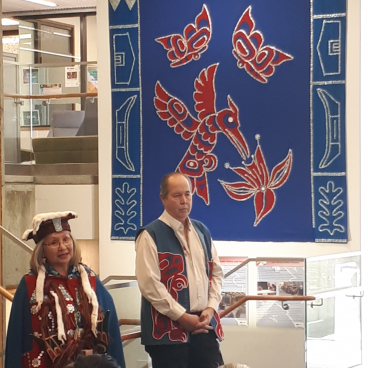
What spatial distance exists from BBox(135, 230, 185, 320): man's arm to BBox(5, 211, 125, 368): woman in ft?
1.62

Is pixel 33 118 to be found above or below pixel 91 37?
below

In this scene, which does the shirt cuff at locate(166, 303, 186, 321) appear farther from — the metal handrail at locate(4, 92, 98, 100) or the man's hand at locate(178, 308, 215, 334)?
the metal handrail at locate(4, 92, 98, 100)

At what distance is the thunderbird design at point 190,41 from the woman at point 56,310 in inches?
122

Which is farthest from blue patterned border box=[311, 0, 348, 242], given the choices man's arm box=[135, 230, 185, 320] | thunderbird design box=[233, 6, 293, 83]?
man's arm box=[135, 230, 185, 320]

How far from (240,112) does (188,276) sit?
2.39 meters

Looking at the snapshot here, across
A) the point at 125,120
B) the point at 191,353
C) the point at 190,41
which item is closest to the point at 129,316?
the point at 191,353

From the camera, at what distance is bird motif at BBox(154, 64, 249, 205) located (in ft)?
19.0

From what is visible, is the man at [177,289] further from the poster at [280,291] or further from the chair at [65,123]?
the chair at [65,123]

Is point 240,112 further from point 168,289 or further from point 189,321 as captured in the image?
point 189,321

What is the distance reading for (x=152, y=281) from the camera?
11.7 feet

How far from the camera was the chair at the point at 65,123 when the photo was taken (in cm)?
768

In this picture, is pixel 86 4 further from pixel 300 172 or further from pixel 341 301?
pixel 341 301
